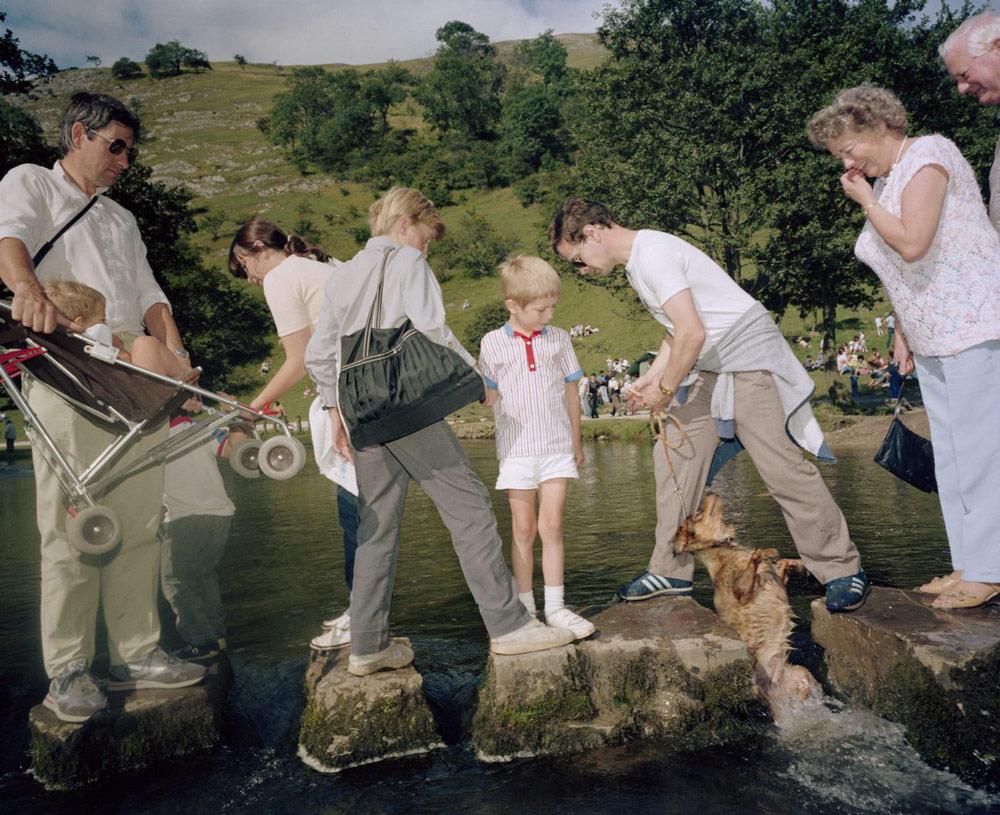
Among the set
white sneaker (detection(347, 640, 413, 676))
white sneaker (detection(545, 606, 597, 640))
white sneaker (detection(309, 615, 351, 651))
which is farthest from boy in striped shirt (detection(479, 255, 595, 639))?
white sneaker (detection(309, 615, 351, 651))

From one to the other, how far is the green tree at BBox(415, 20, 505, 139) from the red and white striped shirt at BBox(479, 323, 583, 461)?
118m

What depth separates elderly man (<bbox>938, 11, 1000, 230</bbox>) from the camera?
11.3 ft

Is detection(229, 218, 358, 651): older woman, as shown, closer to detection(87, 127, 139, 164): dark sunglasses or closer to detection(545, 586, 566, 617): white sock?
detection(87, 127, 139, 164): dark sunglasses

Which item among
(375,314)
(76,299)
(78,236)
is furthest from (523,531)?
(78,236)

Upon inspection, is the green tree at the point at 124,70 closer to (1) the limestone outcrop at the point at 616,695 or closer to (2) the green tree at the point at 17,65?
(2) the green tree at the point at 17,65

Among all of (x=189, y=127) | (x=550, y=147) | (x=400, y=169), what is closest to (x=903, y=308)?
(x=550, y=147)

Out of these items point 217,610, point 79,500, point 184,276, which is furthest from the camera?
point 184,276

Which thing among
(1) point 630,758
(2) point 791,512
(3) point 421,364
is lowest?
(1) point 630,758

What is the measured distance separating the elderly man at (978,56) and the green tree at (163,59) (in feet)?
620

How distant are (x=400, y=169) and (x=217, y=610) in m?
106

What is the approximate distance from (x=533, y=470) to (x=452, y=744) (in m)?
1.36

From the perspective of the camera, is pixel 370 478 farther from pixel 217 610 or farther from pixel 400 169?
pixel 400 169

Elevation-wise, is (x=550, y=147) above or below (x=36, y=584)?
above

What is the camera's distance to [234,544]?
8602 millimetres
